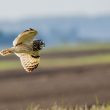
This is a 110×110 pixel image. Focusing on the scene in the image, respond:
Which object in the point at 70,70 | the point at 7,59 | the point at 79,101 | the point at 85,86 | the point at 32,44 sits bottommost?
the point at 32,44

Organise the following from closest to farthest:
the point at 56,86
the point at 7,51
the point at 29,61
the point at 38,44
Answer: the point at 7,51 < the point at 38,44 < the point at 29,61 < the point at 56,86

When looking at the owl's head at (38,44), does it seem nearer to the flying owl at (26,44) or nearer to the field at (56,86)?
the flying owl at (26,44)

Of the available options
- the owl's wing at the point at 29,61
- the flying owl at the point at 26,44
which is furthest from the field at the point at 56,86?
the flying owl at the point at 26,44

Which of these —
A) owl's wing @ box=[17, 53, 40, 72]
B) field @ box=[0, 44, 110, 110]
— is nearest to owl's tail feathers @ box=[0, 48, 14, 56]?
owl's wing @ box=[17, 53, 40, 72]

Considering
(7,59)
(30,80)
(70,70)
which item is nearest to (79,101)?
(30,80)

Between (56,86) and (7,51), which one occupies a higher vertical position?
(56,86)

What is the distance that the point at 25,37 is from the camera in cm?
739

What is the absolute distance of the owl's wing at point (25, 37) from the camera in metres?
7.34

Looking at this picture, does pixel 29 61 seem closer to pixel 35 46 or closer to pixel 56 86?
pixel 35 46

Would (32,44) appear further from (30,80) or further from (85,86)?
(30,80)

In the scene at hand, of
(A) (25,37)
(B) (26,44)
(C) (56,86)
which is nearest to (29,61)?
(B) (26,44)

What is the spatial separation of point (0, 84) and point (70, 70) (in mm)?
4046

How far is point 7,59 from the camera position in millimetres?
36875

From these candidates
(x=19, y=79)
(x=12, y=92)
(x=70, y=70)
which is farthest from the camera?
(x=70, y=70)
